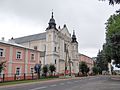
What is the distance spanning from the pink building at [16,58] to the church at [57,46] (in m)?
18.0

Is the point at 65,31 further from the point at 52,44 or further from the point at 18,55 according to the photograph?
the point at 18,55

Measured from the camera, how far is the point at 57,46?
69312mm

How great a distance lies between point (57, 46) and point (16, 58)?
92.3ft

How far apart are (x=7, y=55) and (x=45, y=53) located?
28.0 metres

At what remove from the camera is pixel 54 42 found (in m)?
66.6

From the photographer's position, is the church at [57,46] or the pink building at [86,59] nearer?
the church at [57,46]

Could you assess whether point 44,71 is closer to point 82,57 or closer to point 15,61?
point 15,61

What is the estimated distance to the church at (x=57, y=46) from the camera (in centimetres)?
6650

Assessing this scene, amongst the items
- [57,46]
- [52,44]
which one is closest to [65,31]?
[57,46]

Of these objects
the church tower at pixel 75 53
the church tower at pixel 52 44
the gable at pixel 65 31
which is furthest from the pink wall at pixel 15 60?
the church tower at pixel 75 53

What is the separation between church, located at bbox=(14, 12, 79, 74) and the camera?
6650 centimetres

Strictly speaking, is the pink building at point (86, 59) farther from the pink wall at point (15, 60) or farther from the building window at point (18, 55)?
the building window at point (18, 55)

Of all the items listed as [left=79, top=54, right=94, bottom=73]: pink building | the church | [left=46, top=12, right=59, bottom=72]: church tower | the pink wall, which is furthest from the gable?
the pink wall

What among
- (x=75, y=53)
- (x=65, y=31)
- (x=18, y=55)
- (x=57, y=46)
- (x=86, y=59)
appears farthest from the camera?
(x=86, y=59)
